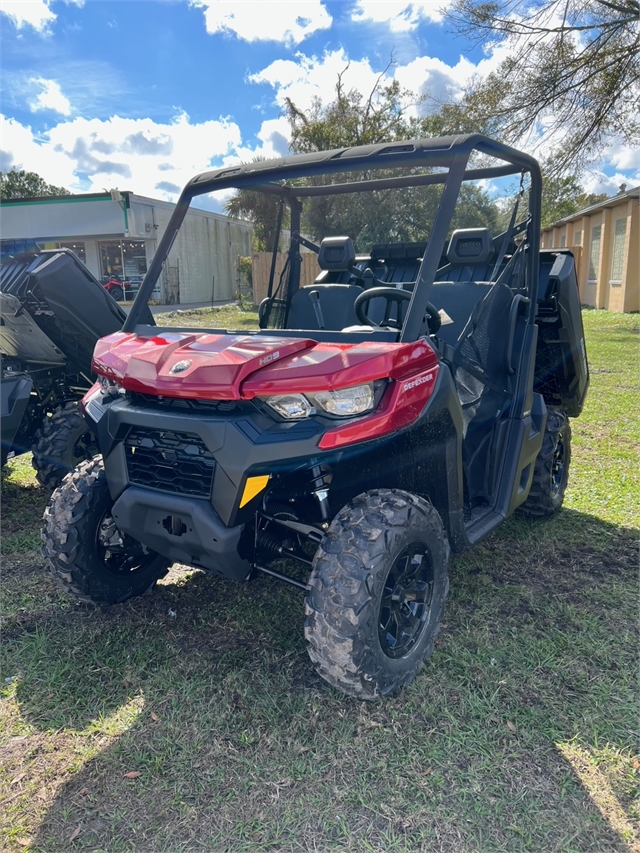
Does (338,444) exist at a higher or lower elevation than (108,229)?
lower

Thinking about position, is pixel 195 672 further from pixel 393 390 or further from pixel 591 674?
pixel 591 674

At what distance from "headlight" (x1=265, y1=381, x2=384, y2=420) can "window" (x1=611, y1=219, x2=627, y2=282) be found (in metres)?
21.1

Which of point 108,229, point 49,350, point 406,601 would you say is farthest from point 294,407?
point 108,229

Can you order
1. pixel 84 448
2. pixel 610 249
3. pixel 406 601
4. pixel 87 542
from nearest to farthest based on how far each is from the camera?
pixel 406 601
pixel 87 542
pixel 84 448
pixel 610 249

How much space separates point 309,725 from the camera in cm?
235

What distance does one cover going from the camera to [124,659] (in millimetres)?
2766

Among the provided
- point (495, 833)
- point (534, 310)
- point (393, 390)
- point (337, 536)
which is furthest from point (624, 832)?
point (534, 310)

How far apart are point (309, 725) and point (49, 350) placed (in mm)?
3666

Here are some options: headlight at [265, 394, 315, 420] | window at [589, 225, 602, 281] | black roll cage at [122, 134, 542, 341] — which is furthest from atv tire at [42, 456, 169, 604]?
window at [589, 225, 602, 281]

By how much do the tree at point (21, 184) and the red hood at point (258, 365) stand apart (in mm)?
55133

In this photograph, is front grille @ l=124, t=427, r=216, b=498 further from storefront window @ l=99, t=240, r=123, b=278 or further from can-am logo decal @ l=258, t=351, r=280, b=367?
storefront window @ l=99, t=240, r=123, b=278

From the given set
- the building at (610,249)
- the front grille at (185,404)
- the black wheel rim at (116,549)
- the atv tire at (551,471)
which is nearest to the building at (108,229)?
the building at (610,249)

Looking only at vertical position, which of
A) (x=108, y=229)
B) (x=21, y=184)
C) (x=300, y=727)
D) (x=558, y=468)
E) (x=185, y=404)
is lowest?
(x=300, y=727)

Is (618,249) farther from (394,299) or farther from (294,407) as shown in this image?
(294,407)
